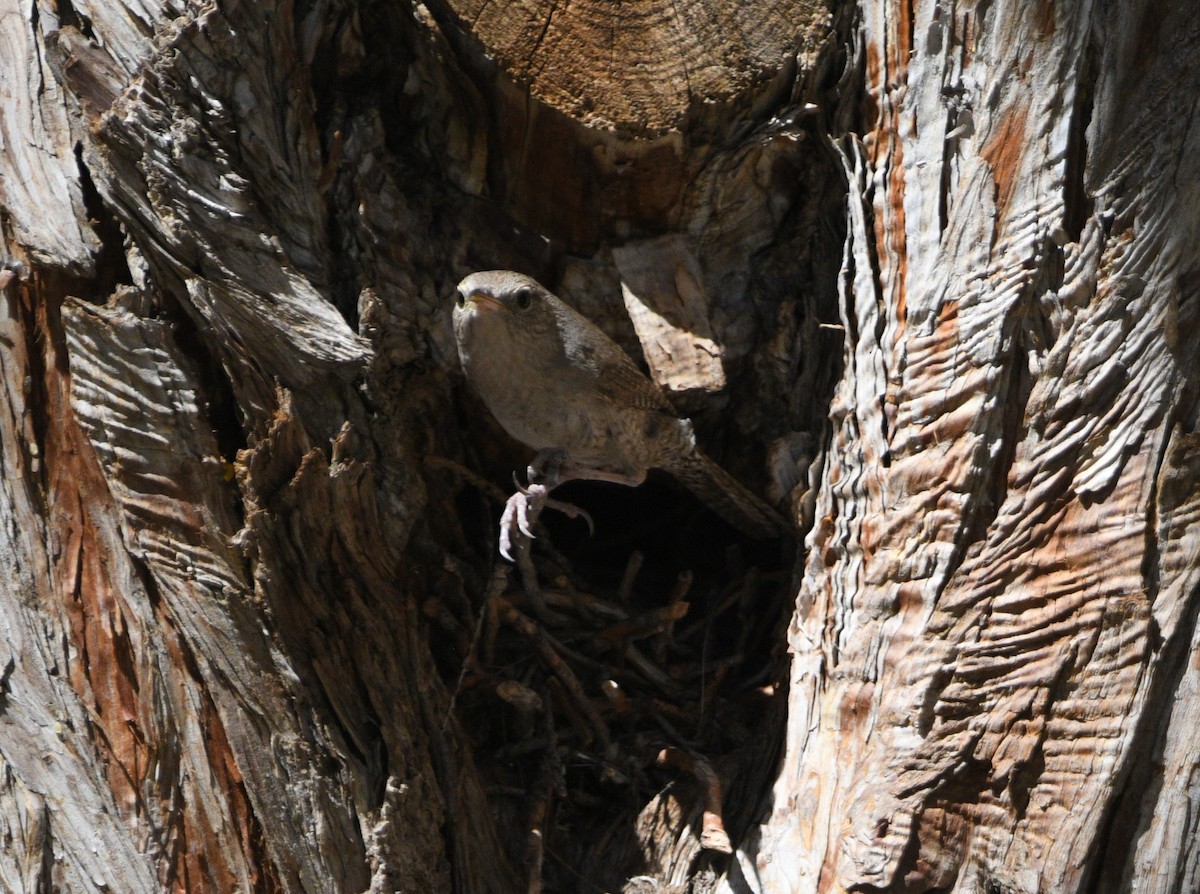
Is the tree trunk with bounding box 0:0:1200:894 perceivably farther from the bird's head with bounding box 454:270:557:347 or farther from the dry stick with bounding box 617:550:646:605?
the dry stick with bounding box 617:550:646:605

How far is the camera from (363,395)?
8.03ft

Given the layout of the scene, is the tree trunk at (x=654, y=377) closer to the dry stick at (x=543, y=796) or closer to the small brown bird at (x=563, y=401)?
the dry stick at (x=543, y=796)

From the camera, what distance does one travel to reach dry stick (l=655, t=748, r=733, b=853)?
2.28m

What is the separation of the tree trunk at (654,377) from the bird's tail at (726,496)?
0.92 ft

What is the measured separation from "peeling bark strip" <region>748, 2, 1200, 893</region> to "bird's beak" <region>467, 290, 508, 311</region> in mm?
855

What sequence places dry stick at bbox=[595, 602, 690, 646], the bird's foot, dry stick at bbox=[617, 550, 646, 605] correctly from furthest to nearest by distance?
dry stick at bbox=[617, 550, 646, 605] < dry stick at bbox=[595, 602, 690, 646] < the bird's foot

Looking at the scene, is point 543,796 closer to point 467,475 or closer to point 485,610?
point 485,610

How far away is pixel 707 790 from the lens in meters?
2.42

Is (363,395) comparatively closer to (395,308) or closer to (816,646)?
(395,308)

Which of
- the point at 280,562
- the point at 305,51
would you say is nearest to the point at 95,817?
the point at 280,562

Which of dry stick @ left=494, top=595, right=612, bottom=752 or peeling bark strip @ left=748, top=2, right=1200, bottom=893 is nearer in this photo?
peeling bark strip @ left=748, top=2, right=1200, bottom=893

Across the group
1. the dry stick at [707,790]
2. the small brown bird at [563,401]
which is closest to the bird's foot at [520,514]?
the small brown bird at [563,401]

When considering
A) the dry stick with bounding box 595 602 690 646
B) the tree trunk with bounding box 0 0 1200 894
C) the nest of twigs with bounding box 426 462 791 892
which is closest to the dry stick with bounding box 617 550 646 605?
the nest of twigs with bounding box 426 462 791 892

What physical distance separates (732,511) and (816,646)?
79 centimetres
